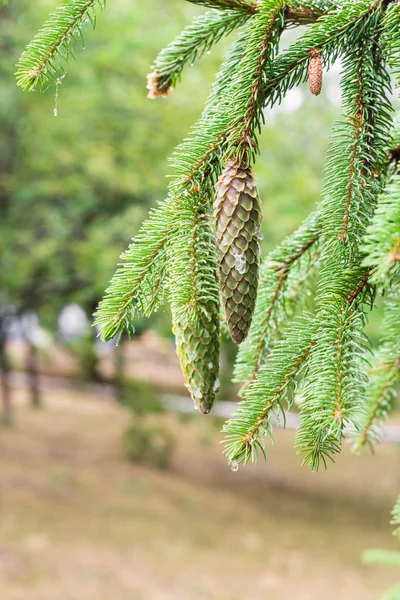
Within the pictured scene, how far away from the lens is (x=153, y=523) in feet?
31.2

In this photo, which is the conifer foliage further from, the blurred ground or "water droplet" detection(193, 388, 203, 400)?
the blurred ground

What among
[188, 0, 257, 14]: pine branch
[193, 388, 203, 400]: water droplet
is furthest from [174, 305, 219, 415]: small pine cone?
[188, 0, 257, 14]: pine branch

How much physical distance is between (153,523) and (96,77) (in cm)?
654

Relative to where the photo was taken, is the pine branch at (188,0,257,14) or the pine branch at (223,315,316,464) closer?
the pine branch at (223,315,316,464)

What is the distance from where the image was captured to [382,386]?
126 cm

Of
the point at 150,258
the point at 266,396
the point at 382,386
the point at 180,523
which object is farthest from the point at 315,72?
the point at 180,523

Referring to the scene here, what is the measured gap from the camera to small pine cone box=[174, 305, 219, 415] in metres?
0.90

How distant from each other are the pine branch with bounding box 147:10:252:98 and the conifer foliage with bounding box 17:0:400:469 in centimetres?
5

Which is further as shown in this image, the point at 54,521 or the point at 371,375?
the point at 54,521

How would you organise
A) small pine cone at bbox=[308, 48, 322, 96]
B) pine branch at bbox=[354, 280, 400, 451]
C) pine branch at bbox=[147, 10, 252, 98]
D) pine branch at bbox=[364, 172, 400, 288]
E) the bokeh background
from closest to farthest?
pine branch at bbox=[364, 172, 400, 288]
small pine cone at bbox=[308, 48, 322, 96]
pine branch at bbox=[147, 10, 252, 98]
pine branch at bbox=[354, 280, 400, 451]
the bokeh background

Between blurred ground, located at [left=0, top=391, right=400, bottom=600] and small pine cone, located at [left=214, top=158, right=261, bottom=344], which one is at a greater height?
small pine cone, located at [left=214, top=158, right=261, bottom=344]

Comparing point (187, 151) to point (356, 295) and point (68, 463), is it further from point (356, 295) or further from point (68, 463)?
point (68, 463)

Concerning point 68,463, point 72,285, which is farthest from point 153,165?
point 68,463

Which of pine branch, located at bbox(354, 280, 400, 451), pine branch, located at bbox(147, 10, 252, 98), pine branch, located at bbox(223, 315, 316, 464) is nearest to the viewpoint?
pine branch, located at bbox(223, 315, 316, 464)
